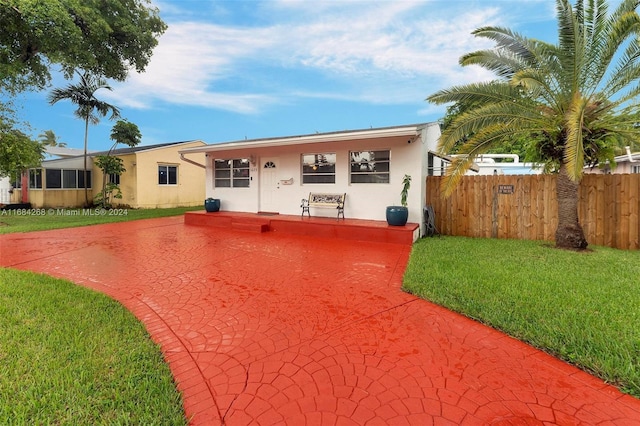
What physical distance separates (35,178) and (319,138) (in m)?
17.6

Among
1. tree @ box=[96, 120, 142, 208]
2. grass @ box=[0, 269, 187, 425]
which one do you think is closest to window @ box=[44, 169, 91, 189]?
tree @ box=[96, 120, 142, 208]

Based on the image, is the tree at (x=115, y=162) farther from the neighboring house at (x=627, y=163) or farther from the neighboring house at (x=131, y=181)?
the neighboring house at (x=627, y=163)

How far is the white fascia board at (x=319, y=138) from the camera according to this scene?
314 inches

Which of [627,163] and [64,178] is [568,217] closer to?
[627,163]

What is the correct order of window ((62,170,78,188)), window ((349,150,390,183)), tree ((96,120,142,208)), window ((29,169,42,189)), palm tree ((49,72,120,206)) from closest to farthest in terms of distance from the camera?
window ((349,150,390,183)), palm tree ((49,72,120,206)), tree ((96,120,142,208)), window ((29,169,42,189)), window ((62,170,78,188))

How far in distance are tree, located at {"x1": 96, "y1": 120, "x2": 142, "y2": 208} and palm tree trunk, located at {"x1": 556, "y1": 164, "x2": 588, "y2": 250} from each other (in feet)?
58.7

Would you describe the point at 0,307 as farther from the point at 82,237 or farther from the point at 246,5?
the point at 246,5

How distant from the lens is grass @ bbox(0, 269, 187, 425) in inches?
78.5

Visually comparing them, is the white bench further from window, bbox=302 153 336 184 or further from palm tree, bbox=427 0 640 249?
palm tree, bbox=427 0 640 249

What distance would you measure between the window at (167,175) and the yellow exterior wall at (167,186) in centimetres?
19

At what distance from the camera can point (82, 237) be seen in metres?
8.67

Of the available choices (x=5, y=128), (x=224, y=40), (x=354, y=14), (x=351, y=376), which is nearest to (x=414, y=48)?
(x=354, y=14)

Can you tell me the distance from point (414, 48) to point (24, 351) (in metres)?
13.3

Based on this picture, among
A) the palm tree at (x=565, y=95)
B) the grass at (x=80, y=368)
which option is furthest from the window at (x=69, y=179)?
the palm tree at (x=565, y=95)
